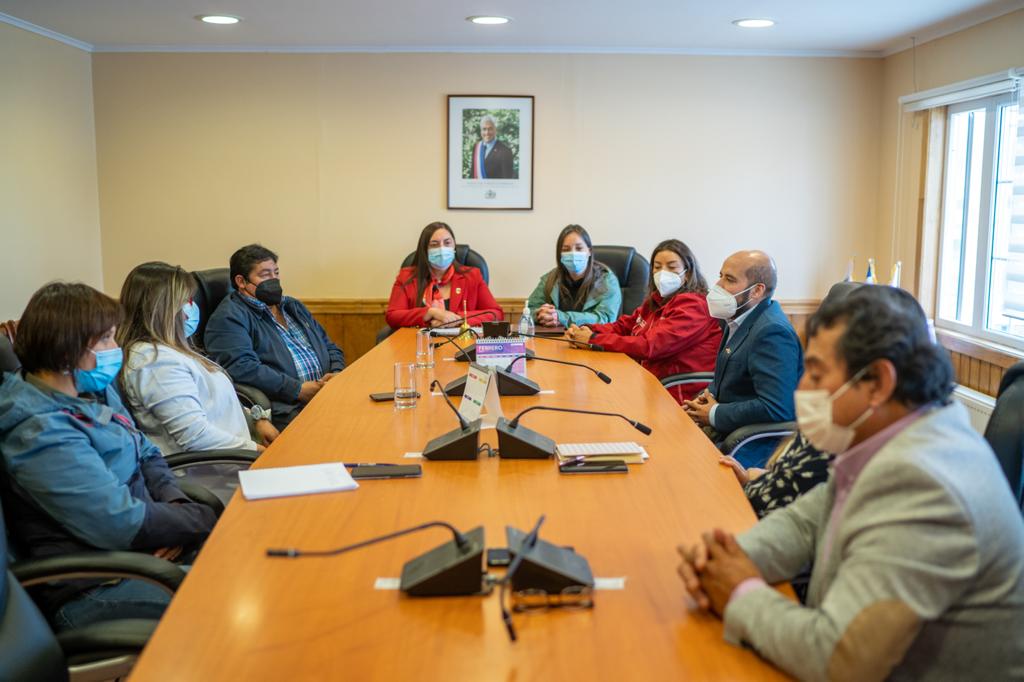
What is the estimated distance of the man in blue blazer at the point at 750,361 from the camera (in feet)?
9.66

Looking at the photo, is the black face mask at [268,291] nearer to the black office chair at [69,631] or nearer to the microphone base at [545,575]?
the black office chair at [69,631]

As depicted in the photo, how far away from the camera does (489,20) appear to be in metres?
4.89

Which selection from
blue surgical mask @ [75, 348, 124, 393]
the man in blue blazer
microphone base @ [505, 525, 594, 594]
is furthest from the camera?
the man in blue blazer

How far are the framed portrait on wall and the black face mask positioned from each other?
2.17 metres

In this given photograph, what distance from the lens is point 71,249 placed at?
5.54 metres

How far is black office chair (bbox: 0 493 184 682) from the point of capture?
154 centimetres

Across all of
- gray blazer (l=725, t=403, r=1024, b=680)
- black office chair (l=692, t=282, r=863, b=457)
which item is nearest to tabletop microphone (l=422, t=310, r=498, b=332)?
black office chair (l=692, t=282, r=863, b=457)

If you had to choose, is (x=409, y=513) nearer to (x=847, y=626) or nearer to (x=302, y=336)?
(x=847, y=626)

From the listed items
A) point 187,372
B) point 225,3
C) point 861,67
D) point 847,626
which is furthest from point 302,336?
point 861,67

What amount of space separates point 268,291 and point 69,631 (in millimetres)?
2380

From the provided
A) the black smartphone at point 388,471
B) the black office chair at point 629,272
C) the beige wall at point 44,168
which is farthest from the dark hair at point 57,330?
the black office chair at point 629,272

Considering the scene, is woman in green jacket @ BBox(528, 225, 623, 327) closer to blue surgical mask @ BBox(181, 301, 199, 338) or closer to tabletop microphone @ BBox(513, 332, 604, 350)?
tabletop microphone @ BBox(513, 332, 604, 350)

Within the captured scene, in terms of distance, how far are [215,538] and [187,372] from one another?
1.28 meters

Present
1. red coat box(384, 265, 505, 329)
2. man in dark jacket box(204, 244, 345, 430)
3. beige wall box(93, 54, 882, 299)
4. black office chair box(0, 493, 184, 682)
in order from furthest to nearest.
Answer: beige wall box(93, 54, 882, 299) < red coat box(384, 265, 505, 329) < man in dark jacket box(204, 244, 345, 430) < black office chair box(0, 493, 184, 682)
